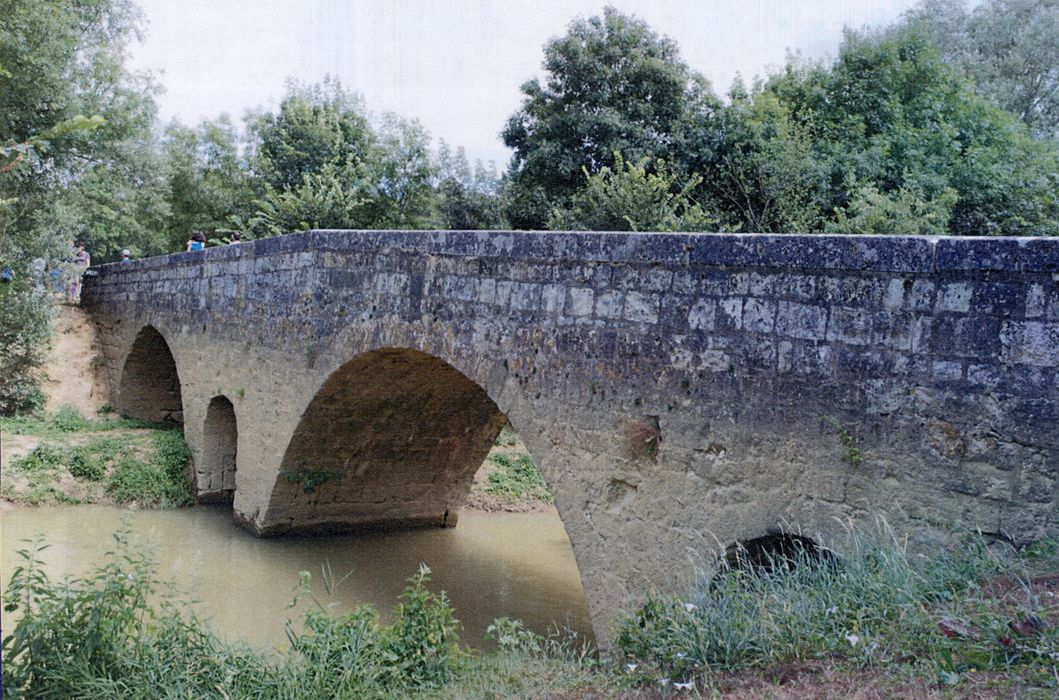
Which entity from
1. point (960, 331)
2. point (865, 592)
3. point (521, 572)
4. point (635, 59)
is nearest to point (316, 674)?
point (865, 592)

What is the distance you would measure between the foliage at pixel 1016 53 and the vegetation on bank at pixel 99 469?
692 inches

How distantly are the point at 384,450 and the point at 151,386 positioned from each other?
856 centimetres

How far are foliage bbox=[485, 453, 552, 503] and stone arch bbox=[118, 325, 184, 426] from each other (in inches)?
260

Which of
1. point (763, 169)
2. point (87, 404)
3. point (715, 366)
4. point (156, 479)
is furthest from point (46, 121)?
point (715, 366)

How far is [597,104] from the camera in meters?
16.6

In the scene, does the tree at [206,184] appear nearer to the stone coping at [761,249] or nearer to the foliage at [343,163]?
the foliage at [343,163]

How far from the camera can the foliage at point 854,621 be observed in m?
3.47

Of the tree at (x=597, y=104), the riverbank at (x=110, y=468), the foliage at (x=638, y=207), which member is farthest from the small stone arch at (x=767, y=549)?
the tree at (x=597, y=104)

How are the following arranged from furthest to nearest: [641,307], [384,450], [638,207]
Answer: [638,207]
[384,450]
[641,307]

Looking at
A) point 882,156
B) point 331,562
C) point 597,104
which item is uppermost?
point 597,104

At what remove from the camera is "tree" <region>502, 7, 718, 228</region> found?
16.1m

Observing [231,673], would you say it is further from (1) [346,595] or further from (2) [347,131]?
(2) [347,131]

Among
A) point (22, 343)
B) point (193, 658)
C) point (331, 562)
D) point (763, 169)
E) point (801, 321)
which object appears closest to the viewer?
point (801, 321)

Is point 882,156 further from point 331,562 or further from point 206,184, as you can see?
point 206,184
